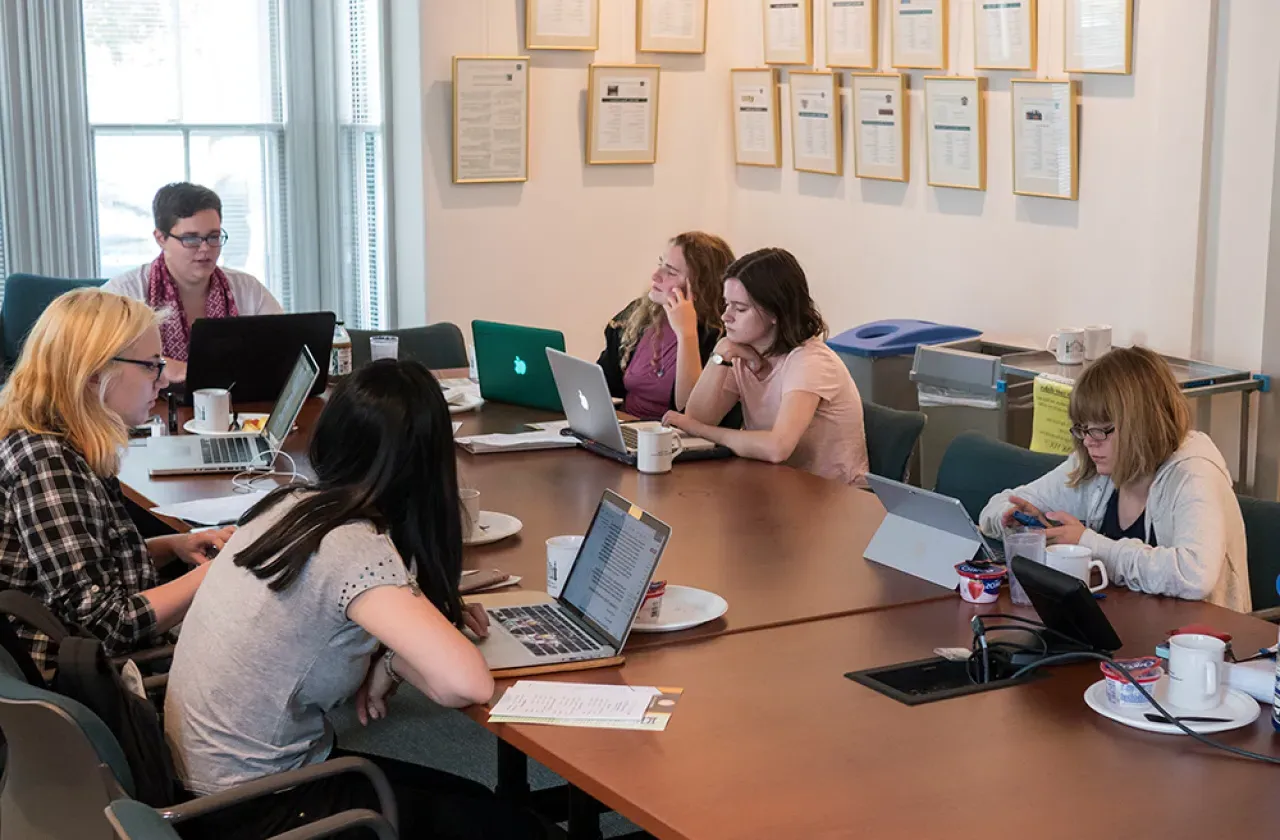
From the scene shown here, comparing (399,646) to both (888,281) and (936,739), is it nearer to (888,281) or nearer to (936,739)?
(936,739)

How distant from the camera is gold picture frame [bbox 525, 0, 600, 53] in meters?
6.06

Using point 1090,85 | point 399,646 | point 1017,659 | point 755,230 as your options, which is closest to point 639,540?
point 399,646

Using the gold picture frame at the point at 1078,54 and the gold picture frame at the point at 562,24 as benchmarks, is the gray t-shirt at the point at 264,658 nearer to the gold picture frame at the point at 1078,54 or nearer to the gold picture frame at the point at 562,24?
the gold picture frame at the point at 1078,54

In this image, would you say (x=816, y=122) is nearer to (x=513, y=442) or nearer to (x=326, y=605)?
(x=513, y=442)

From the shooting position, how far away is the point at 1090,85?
4.86 meters

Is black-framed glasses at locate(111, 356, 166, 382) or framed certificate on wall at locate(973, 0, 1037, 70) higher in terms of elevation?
framed certificate on wall at locate(973, 0, 1037, 70)

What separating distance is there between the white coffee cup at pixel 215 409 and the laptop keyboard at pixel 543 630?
1.75 metres

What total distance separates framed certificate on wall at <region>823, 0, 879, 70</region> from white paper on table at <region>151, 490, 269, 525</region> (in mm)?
3364

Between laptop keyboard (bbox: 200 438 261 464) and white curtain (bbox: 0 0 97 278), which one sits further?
white curtain (bbox: 0 0 97 278)

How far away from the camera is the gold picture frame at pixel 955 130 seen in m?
5.29

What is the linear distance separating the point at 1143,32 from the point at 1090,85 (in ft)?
0.90

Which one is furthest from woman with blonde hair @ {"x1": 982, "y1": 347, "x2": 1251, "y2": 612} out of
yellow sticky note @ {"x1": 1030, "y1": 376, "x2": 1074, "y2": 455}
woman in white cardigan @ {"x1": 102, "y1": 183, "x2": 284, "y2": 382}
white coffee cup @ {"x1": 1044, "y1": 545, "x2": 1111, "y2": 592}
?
woman in white cardigan @ {"x1": 102, "y1": 183, "x2": 284, "y2": 382}

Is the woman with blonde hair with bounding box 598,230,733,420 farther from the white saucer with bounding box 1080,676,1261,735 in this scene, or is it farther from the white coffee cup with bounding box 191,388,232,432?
the white saucer with bounding box 1080,676,1261,735

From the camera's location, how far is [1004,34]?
5.10 metres
